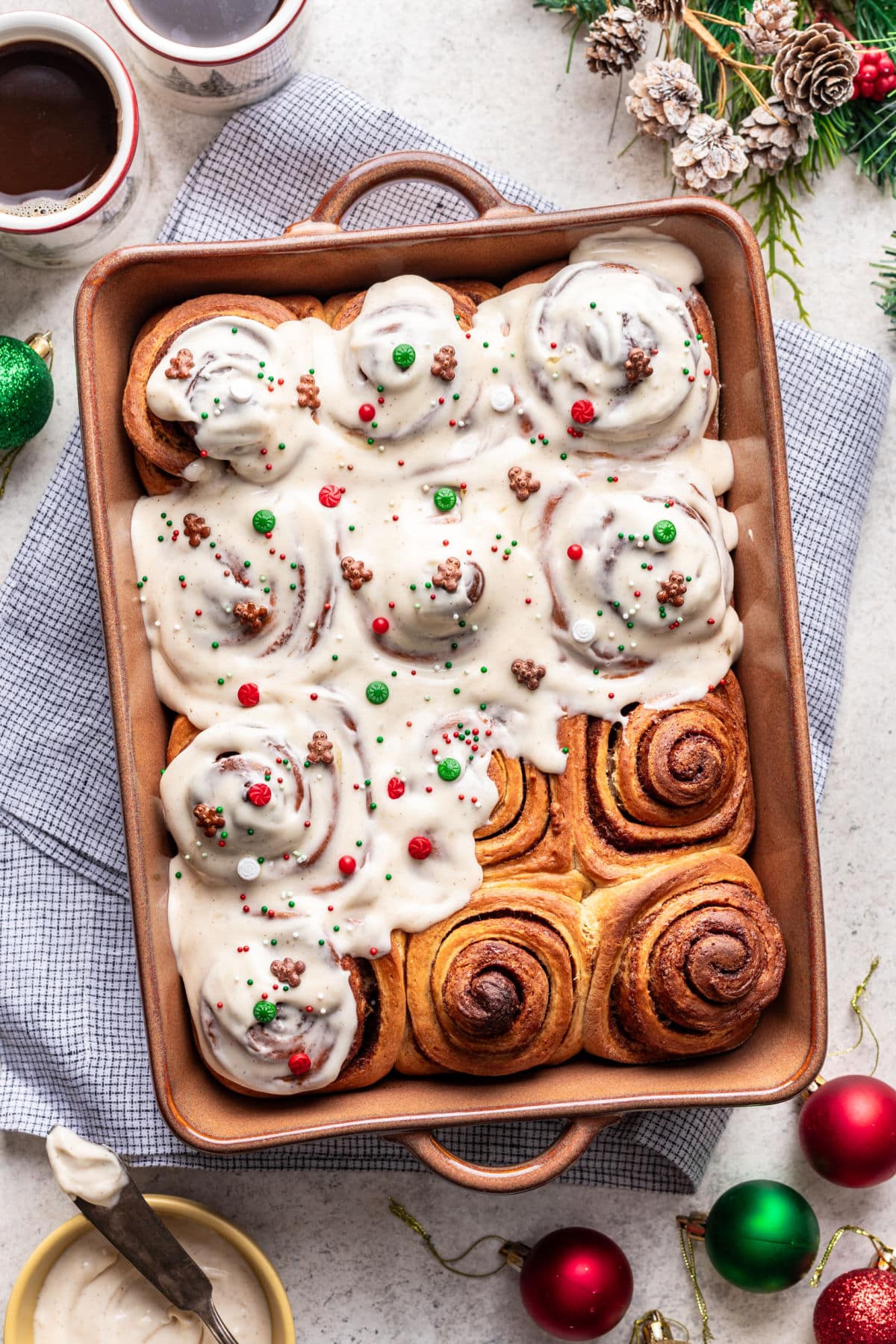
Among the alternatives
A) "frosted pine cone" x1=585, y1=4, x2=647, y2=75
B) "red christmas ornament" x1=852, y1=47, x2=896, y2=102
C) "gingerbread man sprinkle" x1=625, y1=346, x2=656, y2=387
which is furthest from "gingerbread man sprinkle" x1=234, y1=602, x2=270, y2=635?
"red christmas ornament" x1=852, y1=47, x2=896, y2=102

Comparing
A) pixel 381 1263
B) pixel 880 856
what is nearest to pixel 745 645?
pixel 880 856

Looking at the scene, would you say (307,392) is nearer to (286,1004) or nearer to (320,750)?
(320,750)

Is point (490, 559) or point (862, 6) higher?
point (862, 6)

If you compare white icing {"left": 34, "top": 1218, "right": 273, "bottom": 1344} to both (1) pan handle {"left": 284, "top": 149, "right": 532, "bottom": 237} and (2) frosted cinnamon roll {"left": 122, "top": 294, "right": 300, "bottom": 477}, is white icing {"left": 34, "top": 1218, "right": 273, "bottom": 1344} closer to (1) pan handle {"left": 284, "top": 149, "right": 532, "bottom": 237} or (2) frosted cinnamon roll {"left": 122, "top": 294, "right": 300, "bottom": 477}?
(2) frosted cinnamon roll {"left": 122, "top": 294, "right": 300, "bottom": 477}

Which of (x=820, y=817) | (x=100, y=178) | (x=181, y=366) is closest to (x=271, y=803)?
(x=181, y=366)

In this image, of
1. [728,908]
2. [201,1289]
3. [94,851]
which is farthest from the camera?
[94,851]

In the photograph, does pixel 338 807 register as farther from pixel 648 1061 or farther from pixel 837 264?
pixel 837 264
